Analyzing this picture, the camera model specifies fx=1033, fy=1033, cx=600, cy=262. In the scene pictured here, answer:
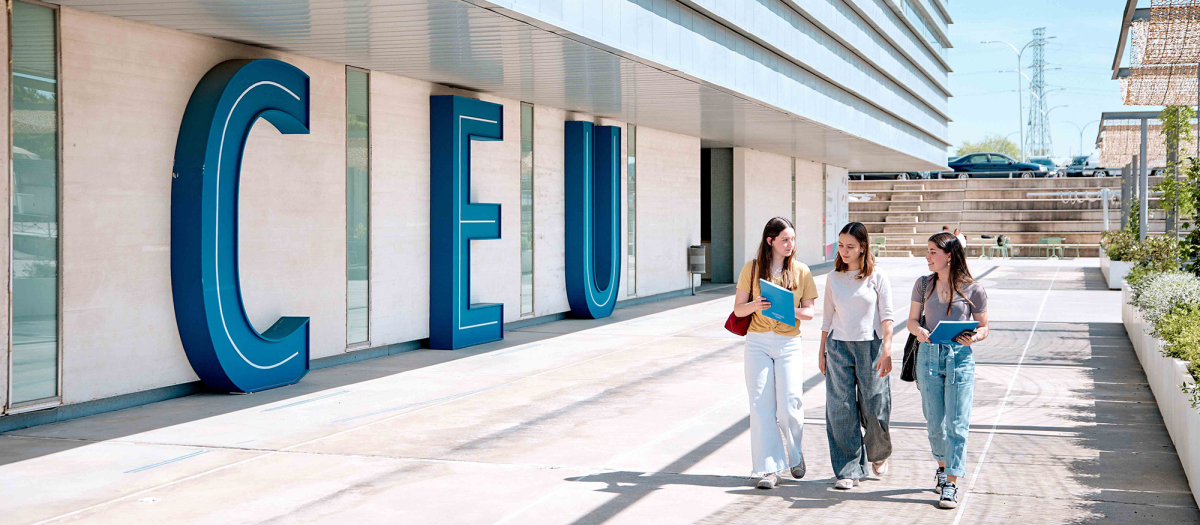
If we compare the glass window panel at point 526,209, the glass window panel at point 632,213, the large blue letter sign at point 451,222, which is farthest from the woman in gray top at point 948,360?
the glass window panel at point 632,213

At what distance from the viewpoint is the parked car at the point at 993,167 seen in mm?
56531

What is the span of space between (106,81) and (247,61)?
5.00 feet

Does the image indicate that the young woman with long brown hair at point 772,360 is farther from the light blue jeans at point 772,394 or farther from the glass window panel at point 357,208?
the glass window panel at point 357,208

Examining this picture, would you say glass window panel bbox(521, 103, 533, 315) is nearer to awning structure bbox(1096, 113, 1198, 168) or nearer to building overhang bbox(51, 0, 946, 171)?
building overhang bbox(51, 0, 946, 171)

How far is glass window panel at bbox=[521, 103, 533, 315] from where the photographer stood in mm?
17703

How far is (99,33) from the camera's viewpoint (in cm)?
960

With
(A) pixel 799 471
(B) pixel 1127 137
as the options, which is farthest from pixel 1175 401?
(B) pixel 1127 137

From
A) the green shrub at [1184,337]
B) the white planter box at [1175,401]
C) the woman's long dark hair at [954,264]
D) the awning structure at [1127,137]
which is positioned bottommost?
the white planter box at [1175,401]

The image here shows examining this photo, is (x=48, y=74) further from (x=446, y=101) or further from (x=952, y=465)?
(x=952, y=465)

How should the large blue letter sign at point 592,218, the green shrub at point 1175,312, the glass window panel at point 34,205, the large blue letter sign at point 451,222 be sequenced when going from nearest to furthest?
the green shrub at point 1175,312 → the glass window panel at point 34,205 → the large blue letter sign at point 451,222 → the large blue letter sign at point 592,218

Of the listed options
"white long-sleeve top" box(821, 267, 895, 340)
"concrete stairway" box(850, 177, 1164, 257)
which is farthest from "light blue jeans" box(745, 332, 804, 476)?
"concrete stairway" box(850, 177, 1164, 257)

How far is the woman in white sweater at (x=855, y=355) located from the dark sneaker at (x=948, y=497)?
0.55m

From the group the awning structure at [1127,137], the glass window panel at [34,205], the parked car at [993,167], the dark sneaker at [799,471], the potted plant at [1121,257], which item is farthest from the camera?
the parked car at [993,167]

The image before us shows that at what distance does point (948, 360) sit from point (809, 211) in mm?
30561
